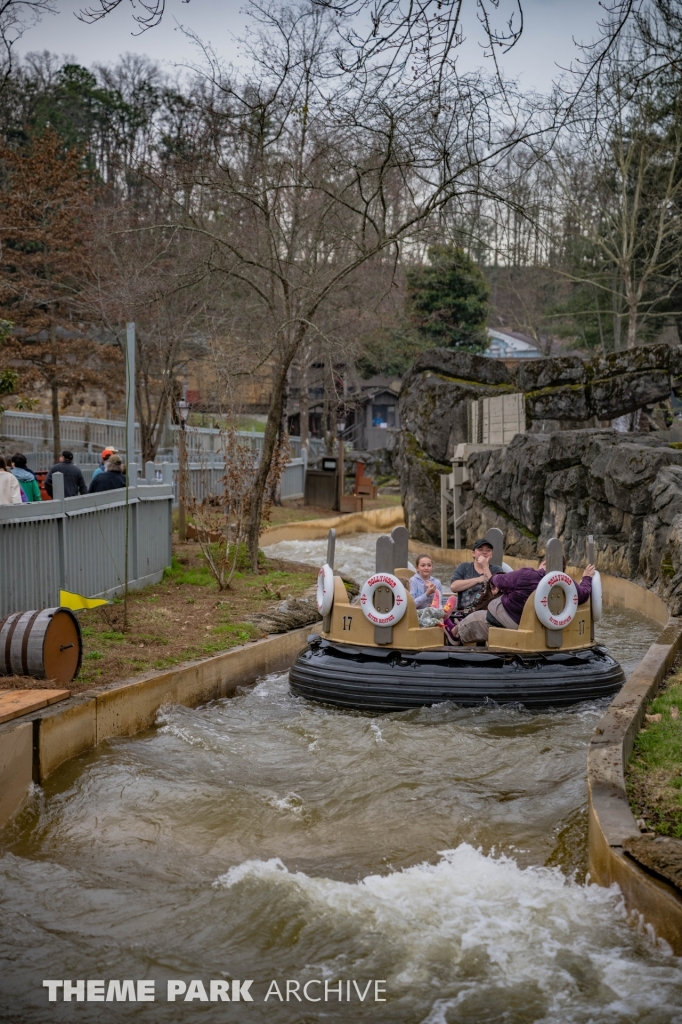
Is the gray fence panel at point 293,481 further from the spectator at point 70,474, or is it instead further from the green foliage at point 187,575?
the green foliage at point 187,575

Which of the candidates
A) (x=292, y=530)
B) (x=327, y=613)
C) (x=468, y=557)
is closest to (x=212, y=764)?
(x=327, y=613)

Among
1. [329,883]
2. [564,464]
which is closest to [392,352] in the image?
[564,464]

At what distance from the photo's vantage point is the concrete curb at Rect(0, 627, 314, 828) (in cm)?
663

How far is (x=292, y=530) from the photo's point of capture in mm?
25156

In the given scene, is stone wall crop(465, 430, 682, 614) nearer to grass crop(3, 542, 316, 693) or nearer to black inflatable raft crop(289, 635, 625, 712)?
black inflatable raft crop(289, 635, 625, 712)

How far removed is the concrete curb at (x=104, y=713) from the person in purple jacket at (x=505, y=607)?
2.41 metres

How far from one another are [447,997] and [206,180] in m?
12.9

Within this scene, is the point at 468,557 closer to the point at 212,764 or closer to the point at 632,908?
the point at 212,764

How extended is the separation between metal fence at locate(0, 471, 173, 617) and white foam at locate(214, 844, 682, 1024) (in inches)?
183

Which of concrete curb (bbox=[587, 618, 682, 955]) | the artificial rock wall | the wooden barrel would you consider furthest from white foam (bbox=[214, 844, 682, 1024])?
the artificial rock wall

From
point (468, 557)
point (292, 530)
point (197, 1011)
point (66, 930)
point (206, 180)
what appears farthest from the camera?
point (292, 530)

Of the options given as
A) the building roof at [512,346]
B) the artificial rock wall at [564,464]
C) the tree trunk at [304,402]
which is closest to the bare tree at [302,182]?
the artificial rock wall at [564,464]

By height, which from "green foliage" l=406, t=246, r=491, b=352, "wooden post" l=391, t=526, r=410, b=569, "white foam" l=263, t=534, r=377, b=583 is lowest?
"white foam" l=263, t=534, r=377, b=583

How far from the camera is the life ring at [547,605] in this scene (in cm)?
956
